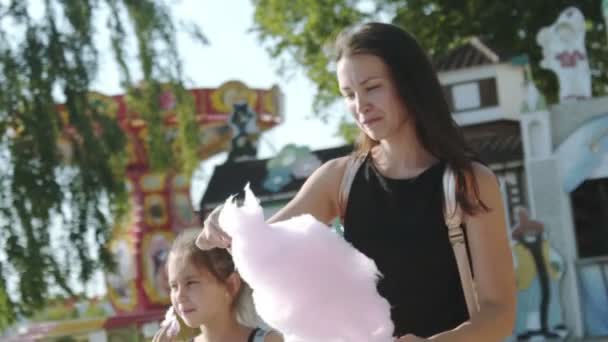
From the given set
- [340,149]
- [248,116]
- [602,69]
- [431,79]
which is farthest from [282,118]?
[431,79]

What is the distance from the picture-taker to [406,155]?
228 cm

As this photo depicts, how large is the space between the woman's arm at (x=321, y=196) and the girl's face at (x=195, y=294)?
1.17 metres

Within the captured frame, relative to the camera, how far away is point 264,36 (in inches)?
901

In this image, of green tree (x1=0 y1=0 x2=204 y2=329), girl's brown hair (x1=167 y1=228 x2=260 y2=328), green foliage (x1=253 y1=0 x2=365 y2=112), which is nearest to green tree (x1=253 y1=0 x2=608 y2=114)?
green foliage (x1=253 y1=0 x2=365 y2=112)

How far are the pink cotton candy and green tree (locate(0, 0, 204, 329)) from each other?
9.77m

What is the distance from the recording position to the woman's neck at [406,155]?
7.44ft

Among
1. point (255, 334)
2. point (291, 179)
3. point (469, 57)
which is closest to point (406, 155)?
point (255, 334)

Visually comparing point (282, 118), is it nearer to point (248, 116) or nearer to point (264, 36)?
point (248, 116)

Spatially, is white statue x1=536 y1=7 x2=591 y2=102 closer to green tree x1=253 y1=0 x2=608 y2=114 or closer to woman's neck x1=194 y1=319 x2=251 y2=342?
green tree x1=253 y1=0 x2=608 y2=114

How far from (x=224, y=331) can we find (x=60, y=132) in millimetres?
8779

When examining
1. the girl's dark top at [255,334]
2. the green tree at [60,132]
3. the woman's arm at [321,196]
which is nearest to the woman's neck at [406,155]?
the woman's arm at [321,196]

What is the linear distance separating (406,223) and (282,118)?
17.1 metres

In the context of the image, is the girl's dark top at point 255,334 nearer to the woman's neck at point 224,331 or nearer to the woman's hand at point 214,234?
the woman's neck at point 224,331

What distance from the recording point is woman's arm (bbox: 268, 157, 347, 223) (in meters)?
2.34
